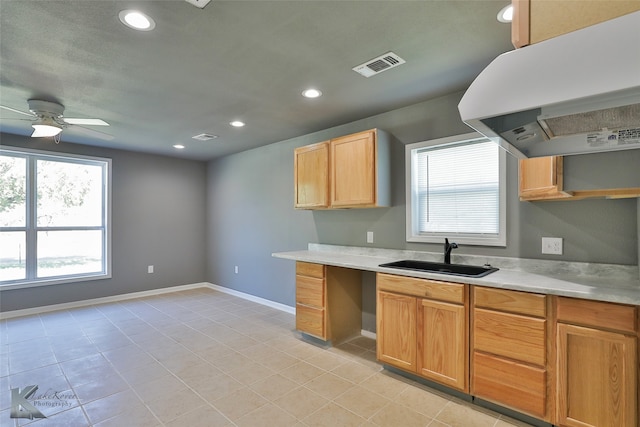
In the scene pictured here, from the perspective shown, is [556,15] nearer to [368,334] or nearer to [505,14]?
[505,14]

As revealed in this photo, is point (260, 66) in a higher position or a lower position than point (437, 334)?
higher

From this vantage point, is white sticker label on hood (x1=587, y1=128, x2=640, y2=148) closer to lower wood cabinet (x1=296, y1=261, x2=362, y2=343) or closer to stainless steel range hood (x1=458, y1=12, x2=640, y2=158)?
stainless steel range hood (x1=458, y1=12, x2=640, y2=158)

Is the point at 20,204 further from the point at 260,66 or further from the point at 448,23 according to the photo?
the point at 448,23

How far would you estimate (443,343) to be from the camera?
234 centimetres

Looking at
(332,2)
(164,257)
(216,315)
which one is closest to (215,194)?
(164,257)

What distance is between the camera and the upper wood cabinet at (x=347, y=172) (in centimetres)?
320

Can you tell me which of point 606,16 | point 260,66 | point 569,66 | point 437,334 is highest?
point 260,66

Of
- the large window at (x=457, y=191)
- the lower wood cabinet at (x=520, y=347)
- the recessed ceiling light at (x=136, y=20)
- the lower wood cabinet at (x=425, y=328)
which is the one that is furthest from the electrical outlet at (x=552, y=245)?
the recessed ceiling light at (x=136, y=20)

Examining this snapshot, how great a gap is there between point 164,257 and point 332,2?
17.8ft

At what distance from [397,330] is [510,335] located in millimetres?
844

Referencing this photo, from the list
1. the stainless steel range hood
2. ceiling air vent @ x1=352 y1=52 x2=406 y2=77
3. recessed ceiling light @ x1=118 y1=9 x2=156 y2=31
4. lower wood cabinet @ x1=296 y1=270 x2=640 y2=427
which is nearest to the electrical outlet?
lower wood cabinet @ x1=296 y1=270 x2=640 y2=427

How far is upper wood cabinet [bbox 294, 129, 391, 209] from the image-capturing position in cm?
320

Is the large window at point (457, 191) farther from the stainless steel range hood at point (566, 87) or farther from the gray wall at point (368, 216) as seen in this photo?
the stainless steel range hood at point (566, 87)

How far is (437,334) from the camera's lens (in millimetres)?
2371
